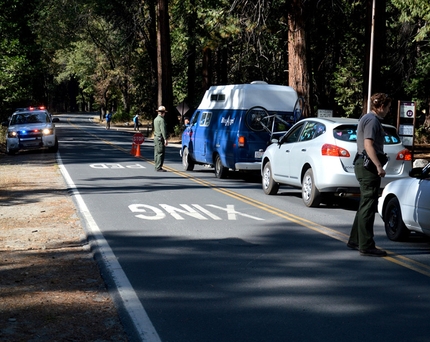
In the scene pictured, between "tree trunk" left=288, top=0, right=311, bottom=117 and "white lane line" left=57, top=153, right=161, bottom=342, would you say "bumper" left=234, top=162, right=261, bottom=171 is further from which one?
"tree trunk" left=288, top=0, right=311, bottom=117

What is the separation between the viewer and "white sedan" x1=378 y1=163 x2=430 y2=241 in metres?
9.44

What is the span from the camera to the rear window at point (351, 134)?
1373 centimetres

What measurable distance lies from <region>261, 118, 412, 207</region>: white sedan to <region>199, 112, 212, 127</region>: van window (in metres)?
6.21

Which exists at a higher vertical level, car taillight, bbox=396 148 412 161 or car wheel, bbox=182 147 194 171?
car taillight, bbox=396 148 412 161

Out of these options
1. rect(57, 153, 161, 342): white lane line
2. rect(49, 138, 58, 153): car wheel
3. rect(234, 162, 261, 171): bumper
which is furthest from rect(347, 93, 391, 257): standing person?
rect(49, 138, 58, 153): car wheel

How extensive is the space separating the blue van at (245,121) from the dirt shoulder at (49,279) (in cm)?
541

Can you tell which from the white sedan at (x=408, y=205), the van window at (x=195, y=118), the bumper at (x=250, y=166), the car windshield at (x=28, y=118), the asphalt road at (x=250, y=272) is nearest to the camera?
the asphalt road at (x=250, y=272)

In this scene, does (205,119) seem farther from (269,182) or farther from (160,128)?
(269,182)

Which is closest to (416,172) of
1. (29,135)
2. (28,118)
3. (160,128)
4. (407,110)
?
(407,110)

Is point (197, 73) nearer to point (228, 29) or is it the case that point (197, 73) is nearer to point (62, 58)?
point (228, 29)

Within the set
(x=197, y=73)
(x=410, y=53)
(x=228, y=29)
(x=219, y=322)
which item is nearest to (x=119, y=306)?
(x=219, y=322)

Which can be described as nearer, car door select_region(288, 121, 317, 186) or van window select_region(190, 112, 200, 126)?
car door select_region(288, 121, 317, 186)

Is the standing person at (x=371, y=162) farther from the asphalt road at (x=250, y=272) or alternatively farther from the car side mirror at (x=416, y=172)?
the car side mirror at (x=416, y=172)

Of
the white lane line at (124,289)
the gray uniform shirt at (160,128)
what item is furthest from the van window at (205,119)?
the white lane line at (124,289)
